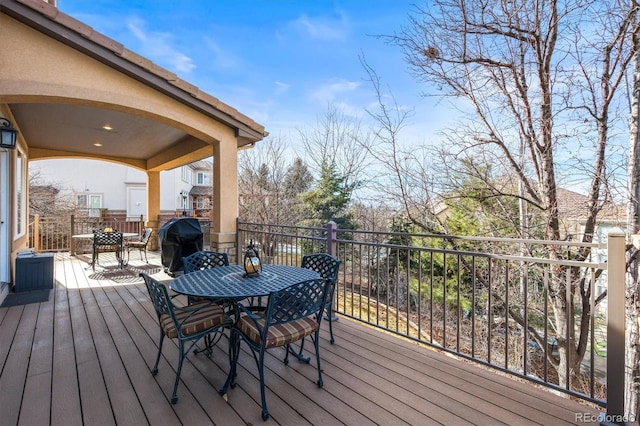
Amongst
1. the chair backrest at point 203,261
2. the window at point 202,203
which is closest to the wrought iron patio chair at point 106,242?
the chair backrest at point 203,261

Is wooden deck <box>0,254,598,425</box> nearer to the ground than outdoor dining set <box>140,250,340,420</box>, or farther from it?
nearer to the ground

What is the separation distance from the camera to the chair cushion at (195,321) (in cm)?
225

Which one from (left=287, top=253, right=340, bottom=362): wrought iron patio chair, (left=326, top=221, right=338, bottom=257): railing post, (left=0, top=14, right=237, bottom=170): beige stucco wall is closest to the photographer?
(left=287, top=253, right=340, bottom=362): wrought iron patio chair

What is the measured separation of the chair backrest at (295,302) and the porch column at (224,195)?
3435 mm

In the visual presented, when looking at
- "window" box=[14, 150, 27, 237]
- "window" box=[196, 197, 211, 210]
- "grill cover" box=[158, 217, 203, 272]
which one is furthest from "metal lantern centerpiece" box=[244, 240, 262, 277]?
"window" box=[196, 197, 211, 210]

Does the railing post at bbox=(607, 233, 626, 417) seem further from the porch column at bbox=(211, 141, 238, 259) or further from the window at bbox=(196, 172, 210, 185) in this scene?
the window at bbox=(196, 172, 210, 185)

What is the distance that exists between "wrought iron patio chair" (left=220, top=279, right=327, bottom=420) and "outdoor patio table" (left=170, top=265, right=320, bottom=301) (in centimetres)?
15

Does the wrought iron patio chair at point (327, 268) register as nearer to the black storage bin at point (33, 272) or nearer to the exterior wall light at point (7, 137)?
the exterior wall light at point (7, 137)

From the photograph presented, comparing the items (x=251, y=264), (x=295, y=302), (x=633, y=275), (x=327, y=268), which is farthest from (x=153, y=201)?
(x=633, y=275)

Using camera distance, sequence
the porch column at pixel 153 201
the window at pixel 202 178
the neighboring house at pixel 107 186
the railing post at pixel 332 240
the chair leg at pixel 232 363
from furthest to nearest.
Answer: the window at pixel 202 178, the neighboring house at pixel 107 186, the porch column at pixel 153 201, the railing post at pixel 332 240, the chair leg at pixel 232 363

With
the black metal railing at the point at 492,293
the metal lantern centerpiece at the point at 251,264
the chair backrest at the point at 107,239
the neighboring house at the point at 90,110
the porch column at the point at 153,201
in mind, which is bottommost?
the black metal railing at the point at 492,293

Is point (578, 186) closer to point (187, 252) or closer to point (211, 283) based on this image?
point (211, 283)

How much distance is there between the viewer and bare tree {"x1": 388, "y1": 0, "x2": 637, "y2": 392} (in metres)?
4.53

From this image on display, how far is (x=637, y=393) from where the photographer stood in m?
3.35
